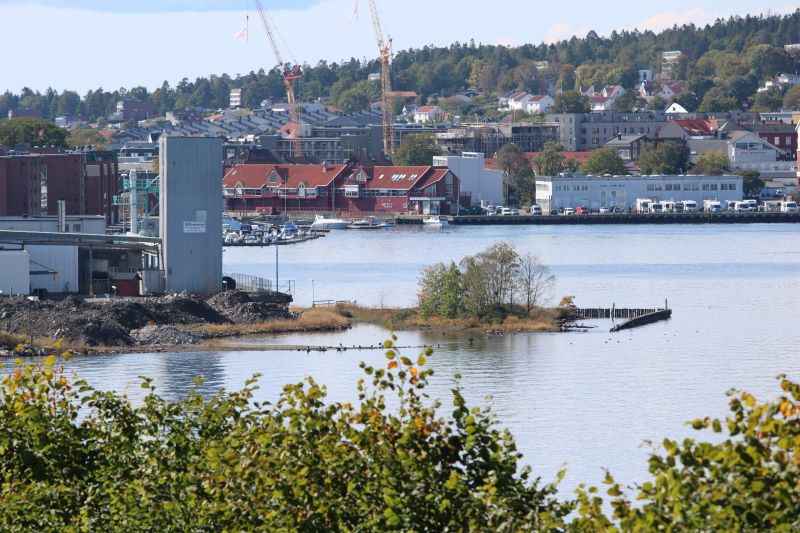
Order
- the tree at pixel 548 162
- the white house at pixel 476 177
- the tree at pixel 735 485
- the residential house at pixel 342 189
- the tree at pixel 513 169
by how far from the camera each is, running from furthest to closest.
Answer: the tree at pixel 548 162 < the tree at pixel 513 169 < the white house at pixel 476 177 < the residential house at pixel 342 189 < the tree at pixel 735 485

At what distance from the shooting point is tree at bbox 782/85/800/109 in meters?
67.6

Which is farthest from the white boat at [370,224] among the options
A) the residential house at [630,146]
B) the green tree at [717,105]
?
the green tree at [717,105]

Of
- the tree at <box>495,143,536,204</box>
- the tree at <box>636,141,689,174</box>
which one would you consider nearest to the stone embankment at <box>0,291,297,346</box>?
the tree at <box>495,143,536,204</box>

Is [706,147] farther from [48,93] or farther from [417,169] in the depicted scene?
[48,93]

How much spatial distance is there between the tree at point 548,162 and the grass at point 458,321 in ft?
93.2

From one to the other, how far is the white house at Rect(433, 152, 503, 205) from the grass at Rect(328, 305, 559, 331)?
24624 mm

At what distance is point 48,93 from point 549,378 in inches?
3426

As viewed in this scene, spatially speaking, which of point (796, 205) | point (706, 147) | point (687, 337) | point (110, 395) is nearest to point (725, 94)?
point (706, 147)

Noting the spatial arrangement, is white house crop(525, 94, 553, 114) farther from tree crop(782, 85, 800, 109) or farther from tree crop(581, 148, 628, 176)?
tree crop(581, 148, 628, 176)

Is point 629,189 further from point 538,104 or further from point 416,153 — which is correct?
point 538,104

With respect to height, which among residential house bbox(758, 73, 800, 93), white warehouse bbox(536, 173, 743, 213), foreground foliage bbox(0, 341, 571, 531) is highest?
residential house bbox(758, 73, 800, 93)

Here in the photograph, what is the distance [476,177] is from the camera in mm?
44344

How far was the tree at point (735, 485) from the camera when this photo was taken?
3.91m

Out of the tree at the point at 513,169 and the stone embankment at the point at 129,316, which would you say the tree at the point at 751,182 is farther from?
the stone embankment at the point at 129,316
